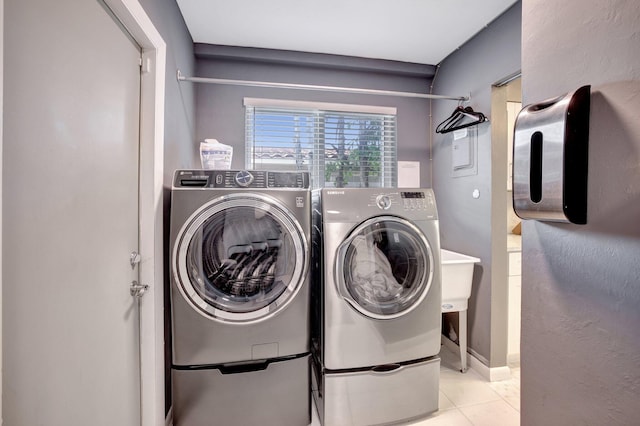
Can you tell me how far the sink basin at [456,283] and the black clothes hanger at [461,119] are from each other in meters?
1.06

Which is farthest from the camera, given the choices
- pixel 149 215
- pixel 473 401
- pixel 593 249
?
pixel 473 401

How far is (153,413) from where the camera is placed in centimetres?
135

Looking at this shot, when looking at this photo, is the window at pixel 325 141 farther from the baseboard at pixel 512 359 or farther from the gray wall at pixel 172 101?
the baseboard at pixel 512 359

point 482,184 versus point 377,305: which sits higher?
point 482,184

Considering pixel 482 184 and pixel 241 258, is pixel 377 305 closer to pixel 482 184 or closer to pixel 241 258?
pixel 241 258

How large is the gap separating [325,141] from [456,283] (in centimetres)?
169

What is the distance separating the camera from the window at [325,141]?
2486mm

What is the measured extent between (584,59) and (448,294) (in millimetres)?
1672

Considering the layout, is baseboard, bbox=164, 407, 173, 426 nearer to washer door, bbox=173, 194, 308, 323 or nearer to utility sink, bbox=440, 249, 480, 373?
washer door, bbox=173, 194, 308, 323

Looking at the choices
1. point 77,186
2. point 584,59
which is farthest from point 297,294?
point 584,59

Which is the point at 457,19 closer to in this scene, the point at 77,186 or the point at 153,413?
the point at 77,186

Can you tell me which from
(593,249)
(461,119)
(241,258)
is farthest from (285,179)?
(461,119)

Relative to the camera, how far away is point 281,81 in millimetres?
2453

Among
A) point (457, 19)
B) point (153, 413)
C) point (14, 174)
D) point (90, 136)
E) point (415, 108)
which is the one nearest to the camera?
point (14, 174)
